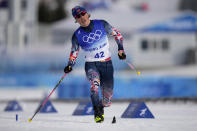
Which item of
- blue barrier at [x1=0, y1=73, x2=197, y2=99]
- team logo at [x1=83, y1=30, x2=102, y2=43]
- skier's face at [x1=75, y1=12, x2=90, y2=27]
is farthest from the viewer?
blue barrier at [x1=0, y1=73, x2=197, y2=99]

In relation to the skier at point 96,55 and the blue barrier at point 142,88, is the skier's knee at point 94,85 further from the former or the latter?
the blue barrier at point 142,88

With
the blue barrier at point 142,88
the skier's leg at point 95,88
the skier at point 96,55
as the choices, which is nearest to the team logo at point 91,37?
the skier at point 96,55

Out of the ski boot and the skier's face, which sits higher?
the skier's face

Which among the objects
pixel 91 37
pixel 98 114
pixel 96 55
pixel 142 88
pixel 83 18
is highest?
pixel 83 18

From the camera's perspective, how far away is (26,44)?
26.6 metres

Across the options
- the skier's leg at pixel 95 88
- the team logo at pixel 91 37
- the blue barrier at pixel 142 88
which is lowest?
the blue barrier at pixel 142 88

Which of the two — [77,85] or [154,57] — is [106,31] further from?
[154,57]

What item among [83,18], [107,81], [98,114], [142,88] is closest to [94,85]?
[107,81]

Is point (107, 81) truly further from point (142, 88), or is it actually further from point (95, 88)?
point (142, 88)

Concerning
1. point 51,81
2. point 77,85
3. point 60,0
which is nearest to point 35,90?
point 51,81

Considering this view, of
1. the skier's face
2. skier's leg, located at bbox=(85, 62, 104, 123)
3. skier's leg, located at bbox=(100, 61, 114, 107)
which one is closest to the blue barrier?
skier's leg, located at bbox=(100, 61, 114, 107)

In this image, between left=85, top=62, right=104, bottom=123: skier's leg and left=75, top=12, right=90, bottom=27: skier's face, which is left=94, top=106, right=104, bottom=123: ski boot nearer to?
left=85, top=62, right=104, bottom=123: skier's leg

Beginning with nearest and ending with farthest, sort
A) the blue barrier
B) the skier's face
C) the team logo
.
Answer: the skier's face
the team logo
the blue barrier

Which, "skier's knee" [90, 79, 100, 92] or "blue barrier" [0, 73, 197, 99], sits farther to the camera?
"blue barrier" [0, 73, 197, 99]
